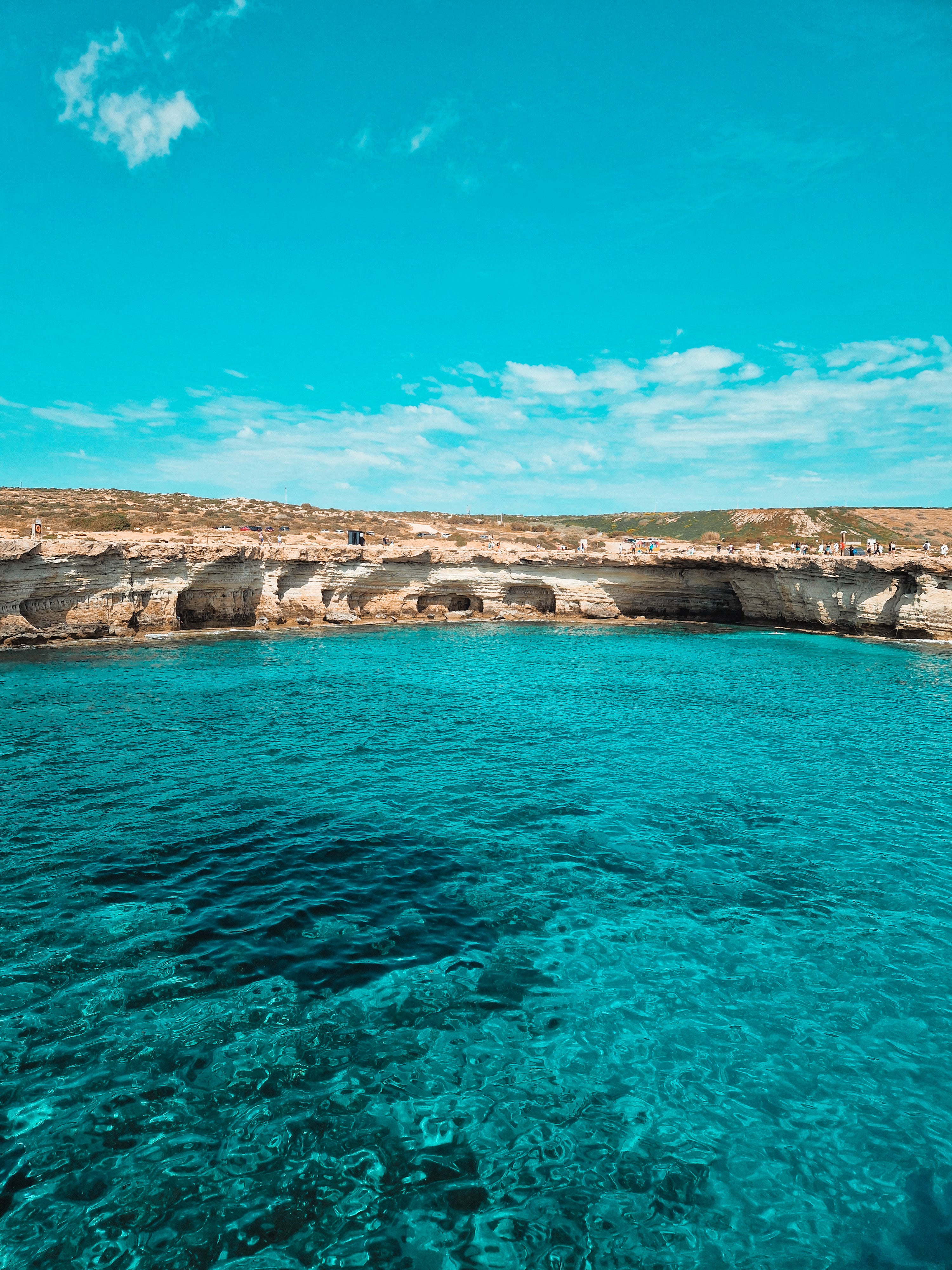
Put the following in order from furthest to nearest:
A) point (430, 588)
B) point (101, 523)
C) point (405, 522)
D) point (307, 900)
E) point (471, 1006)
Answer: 1. point (405, 522)
2. point (430, 588)
3. point (101, 523)
4. point (307, 900)
5. point (471, 1006)

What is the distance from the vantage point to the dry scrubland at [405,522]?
180ft

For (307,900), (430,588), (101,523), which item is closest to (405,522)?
(430,588)

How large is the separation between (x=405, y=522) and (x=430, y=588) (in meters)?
38.8

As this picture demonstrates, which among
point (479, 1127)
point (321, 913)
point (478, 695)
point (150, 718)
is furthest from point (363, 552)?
point (479, 1127)

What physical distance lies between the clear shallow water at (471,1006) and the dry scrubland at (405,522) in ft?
110

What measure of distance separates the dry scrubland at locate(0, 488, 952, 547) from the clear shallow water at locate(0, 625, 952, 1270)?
3345 cm

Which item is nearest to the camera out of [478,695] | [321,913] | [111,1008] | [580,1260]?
[580,1260]

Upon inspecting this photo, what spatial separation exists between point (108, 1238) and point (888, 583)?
52.2 meters

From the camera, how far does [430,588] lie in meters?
56.5

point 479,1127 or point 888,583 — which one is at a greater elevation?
point 888,583

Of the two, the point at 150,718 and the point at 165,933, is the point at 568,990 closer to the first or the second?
the point at 165,933

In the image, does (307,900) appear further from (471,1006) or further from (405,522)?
(405,522)

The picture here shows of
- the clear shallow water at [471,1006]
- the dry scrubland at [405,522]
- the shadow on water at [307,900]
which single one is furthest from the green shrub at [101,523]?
the shadow on water at [307,900]

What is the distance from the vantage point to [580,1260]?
6117 mm
